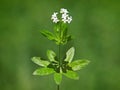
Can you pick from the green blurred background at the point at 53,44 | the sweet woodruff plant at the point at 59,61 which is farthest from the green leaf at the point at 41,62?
the green blurred background at the point at 53,44

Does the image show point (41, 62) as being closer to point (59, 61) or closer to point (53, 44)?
point (59, 61)

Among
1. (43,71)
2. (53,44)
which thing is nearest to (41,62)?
(43,71)

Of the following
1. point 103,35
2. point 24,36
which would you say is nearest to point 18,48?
point 24,36

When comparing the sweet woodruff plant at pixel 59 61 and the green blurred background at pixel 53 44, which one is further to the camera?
the green blurred background at pixel 53 44

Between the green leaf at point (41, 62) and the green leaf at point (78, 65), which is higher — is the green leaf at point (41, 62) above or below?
above

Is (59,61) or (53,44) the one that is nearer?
(59,61)

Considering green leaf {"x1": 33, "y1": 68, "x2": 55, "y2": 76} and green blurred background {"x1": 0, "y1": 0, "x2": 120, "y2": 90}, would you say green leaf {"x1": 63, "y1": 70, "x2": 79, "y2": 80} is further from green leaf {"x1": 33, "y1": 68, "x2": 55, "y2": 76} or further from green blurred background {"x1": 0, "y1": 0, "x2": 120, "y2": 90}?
green blurred background {"x1": 0, "y1": 0, "x2": 120, "y2": 90}

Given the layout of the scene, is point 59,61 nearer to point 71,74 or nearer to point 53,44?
point 71,74

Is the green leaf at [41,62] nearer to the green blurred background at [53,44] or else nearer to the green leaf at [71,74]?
the green leaf at [71,74]

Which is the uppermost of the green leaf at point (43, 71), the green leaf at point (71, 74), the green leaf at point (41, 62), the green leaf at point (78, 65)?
the green leaf at point (41, 62)

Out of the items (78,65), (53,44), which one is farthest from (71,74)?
(53,44)
